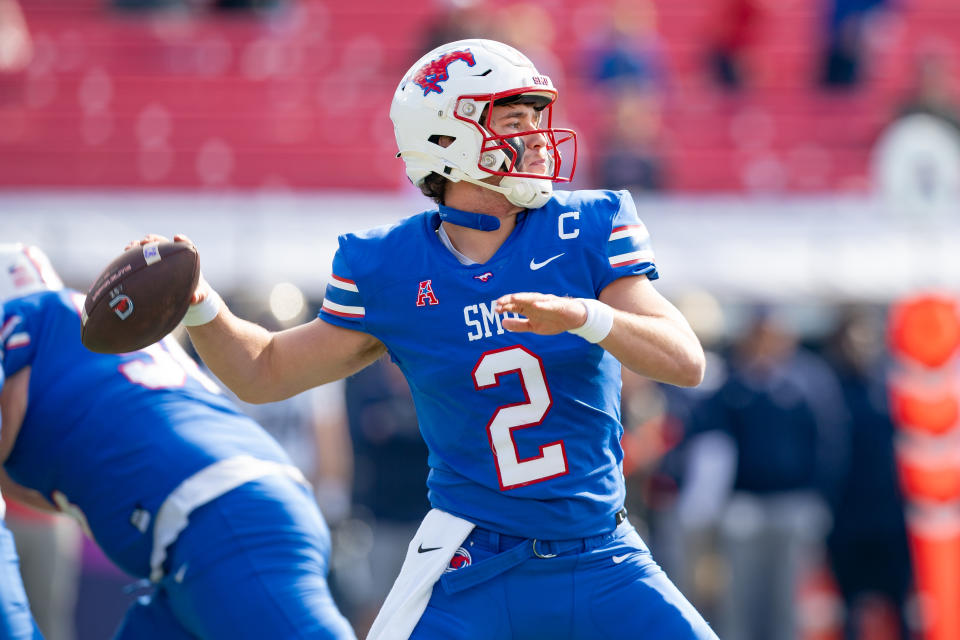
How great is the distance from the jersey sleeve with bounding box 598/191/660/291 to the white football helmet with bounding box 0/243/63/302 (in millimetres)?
1622

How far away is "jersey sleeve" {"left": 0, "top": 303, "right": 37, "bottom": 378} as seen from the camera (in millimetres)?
3553

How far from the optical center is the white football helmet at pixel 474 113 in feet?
10.4

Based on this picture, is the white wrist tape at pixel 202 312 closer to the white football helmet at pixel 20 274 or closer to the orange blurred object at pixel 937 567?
the white football helmet at pixel 20 274

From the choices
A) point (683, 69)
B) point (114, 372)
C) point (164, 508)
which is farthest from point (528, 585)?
point (683, 69)

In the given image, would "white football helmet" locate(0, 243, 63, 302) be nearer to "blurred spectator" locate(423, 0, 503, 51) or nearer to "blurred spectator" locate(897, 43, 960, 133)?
"blurred spectator" locate(423, 0, 503, 51)

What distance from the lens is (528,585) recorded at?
119 inches

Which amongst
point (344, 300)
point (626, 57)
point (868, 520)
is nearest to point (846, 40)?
A: point (626, 57)

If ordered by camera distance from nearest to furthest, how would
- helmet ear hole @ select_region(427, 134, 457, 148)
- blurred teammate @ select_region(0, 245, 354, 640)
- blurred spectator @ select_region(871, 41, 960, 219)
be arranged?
1. helmet ear hole @ select_region(427, 134, 457, 148)
2. blurred teammate @ select_region(0, 245, 354, 640)
3. blurred spectator @ select_region(871, 41, 960, 219)

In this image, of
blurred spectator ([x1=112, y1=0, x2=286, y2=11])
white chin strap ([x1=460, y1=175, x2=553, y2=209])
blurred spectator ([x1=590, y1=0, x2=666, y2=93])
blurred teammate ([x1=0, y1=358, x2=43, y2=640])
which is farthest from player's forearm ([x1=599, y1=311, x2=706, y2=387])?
blurred spectator ([x1=112, y1=0, x2=286, y2=11])

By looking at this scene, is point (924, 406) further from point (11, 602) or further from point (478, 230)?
point (11, 602)

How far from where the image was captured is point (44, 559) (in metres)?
5.80

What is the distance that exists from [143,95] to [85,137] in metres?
0.69

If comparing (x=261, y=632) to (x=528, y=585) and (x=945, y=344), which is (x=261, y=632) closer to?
(x=528, y=585)

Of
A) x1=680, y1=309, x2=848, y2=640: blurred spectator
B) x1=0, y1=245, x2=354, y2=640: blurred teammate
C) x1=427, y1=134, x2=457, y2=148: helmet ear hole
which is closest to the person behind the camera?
x1=427, y1=134, x2=457, y2=148: helmet ear hole
